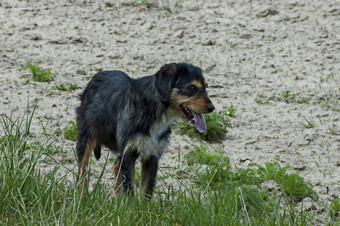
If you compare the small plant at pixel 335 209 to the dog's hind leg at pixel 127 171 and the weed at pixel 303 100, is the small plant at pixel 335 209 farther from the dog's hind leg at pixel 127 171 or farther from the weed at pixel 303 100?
the weed at pixel 303 100

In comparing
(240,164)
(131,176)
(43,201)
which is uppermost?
(43,201)

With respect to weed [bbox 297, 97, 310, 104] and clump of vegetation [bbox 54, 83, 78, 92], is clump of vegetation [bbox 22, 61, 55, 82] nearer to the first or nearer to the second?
clump of vegetation [bbox 54, 83, 78, 92]

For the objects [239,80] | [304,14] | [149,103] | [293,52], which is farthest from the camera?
[304,14]

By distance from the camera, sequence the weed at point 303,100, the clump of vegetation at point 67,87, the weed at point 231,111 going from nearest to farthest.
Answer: the weed at point 231,111, the clump of vegetation at point 67,87, the weed at point 303,100

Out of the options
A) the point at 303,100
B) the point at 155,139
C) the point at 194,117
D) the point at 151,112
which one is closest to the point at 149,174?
the point at 155,139

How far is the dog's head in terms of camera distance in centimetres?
635

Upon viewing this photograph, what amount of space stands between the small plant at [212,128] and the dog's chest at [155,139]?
213 centimetres

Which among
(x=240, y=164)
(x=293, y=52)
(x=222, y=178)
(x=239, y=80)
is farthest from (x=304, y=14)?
(x=222, y=178)

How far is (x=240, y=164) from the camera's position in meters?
8.04

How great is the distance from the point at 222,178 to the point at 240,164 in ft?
2.84

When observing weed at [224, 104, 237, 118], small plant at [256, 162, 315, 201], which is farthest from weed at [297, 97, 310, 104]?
small plant at [256, 162, 315, 201]

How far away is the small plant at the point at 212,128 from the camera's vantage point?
870 cm

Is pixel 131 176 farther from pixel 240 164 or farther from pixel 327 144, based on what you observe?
pixel 327 144

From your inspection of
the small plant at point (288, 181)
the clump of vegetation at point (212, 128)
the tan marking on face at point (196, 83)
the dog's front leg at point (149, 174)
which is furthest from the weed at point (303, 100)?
the dog's front leg at point (149, 174)
